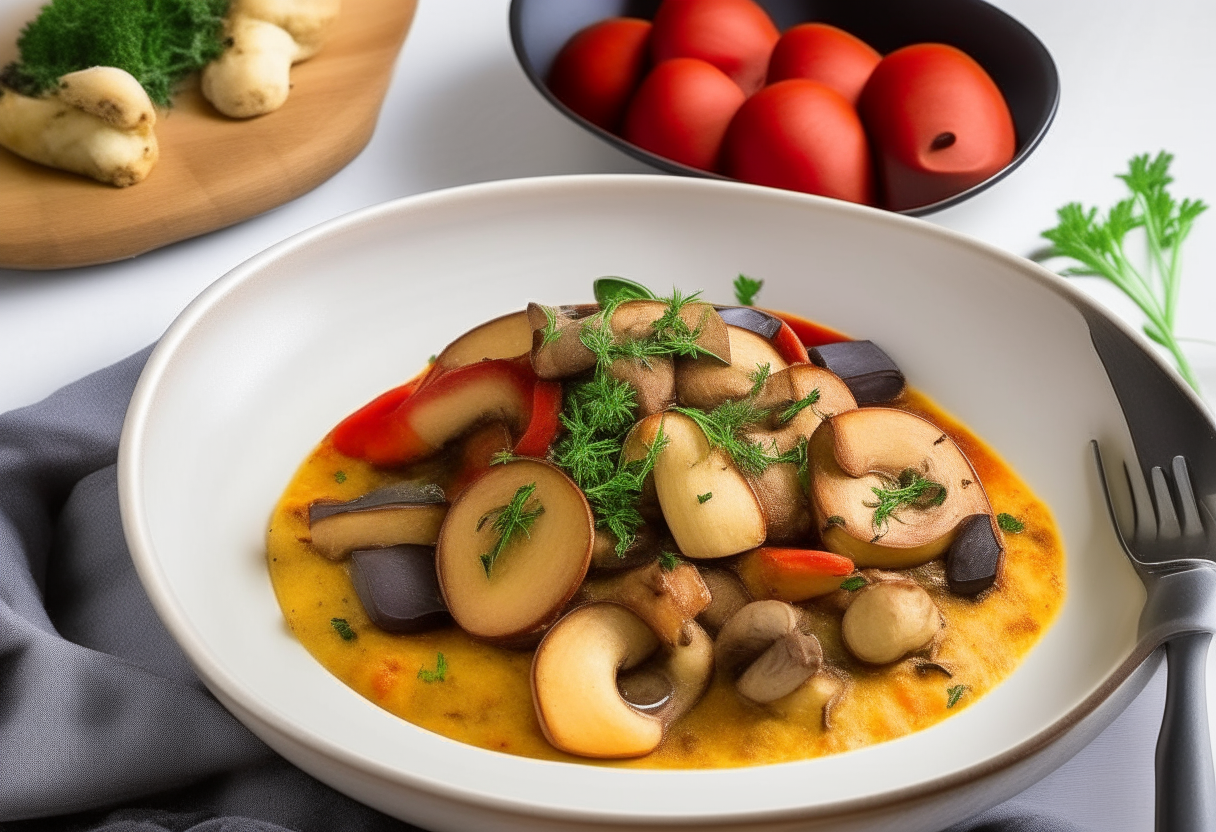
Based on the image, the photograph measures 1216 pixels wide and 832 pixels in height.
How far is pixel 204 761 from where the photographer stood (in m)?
1.70

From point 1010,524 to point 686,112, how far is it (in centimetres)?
139

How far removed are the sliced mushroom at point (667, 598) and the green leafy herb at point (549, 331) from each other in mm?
406

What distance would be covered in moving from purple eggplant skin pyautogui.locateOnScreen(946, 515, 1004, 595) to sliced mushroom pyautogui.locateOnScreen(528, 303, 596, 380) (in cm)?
62

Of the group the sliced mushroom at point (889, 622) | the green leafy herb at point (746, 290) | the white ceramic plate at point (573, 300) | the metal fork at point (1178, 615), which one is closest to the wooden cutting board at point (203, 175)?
the white ceramic plate at point (573, 300)

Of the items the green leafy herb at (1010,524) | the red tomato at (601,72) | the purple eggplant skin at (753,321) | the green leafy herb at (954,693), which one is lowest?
the red tomato at (601,72)

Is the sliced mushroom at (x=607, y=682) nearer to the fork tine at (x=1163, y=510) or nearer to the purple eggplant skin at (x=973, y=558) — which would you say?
the purple eggplant skin at (x=973, y=558)

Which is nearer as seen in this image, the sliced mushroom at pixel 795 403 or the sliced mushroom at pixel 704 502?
the sliced mushroom at pixel 704 502

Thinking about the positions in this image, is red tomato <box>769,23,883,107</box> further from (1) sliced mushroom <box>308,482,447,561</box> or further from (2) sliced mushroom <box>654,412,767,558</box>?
(1) sliced mushroom <box>308,482,447,561</box>

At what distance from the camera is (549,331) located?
6.19 ft

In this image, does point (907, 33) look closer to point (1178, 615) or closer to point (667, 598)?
point (1178, 615)

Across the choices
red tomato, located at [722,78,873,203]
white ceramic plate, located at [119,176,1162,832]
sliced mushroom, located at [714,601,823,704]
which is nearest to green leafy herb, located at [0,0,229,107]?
white ceramic plate, located at [119,176,1162,832]

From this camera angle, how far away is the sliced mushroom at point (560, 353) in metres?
1.88

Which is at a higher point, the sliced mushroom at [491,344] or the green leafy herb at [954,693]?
the green leafy herb at [954,693]

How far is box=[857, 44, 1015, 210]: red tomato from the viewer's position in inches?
111
